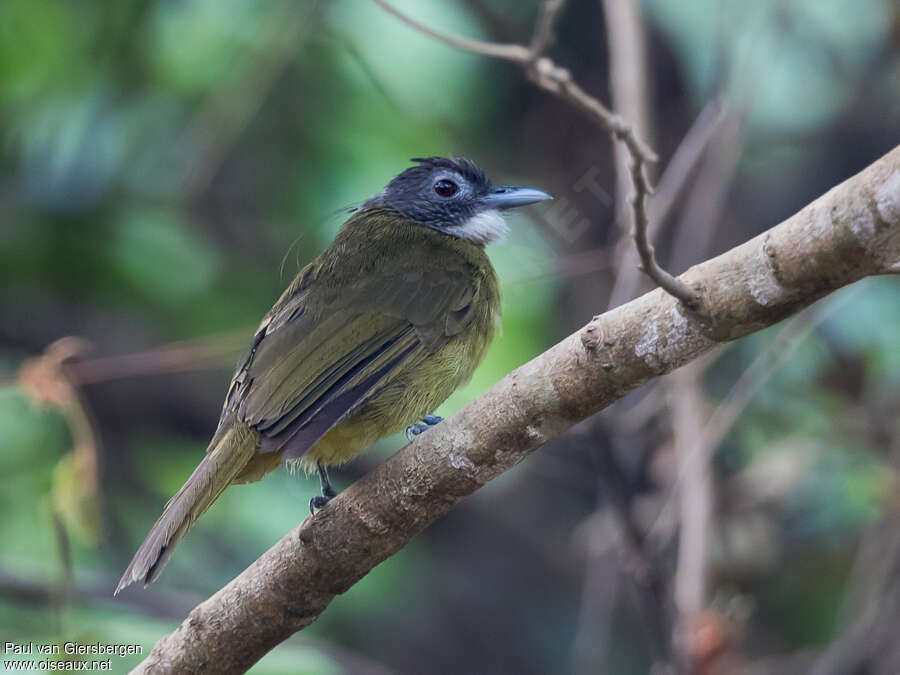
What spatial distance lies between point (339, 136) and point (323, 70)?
34 cm

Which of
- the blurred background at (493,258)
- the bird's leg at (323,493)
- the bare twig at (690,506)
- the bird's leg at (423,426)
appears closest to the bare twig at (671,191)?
the blurred background at (493,258)

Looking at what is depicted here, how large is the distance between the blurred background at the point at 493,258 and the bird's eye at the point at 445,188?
351mm

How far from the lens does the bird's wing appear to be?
2701 millimetres

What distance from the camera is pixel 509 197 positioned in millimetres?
3615

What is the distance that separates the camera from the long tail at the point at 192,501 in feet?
8.16

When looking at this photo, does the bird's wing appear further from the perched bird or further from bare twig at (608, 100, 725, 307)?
bare twig at (608, 100, 725, 307)

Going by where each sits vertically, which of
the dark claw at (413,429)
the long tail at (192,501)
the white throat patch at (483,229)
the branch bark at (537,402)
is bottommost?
the branch bark at (537,402)

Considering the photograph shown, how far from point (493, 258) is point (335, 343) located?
122cm

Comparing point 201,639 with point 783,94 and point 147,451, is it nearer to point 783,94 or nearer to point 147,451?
point 147,451

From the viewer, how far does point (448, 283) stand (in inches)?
124

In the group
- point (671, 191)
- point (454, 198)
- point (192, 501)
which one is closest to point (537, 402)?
point (192, 501)

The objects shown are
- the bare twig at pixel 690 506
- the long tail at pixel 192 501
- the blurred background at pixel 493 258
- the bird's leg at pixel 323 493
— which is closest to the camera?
the long tail at pixel 192 501

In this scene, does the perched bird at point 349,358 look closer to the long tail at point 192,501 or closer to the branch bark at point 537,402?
the long tail at point 192,501

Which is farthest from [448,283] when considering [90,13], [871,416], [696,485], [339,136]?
[90,13]
